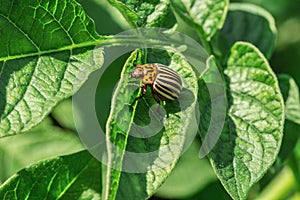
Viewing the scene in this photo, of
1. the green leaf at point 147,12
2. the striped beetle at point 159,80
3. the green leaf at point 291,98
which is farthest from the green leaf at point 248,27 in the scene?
the striped beetle at point 159,80

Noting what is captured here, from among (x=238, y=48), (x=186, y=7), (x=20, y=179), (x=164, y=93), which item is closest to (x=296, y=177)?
(x=238, y=48)

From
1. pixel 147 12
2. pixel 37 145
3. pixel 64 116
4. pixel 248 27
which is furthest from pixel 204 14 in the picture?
pixel 37 145

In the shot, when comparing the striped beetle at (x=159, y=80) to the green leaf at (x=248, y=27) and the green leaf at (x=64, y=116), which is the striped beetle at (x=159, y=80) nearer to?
the green leaf at (x=248, y=27)

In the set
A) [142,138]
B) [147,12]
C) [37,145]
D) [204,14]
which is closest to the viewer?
[142,138]

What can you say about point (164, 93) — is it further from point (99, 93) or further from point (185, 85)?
point (99, 93)

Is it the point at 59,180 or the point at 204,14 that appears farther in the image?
the point at 204,14

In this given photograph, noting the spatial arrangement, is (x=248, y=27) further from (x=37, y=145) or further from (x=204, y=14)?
(x=37, y=145)

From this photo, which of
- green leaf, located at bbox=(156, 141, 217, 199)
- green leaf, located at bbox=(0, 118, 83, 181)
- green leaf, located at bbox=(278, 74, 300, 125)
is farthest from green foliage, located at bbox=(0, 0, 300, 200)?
green leaf, located at bbox=(156, 141, 217, 199)
